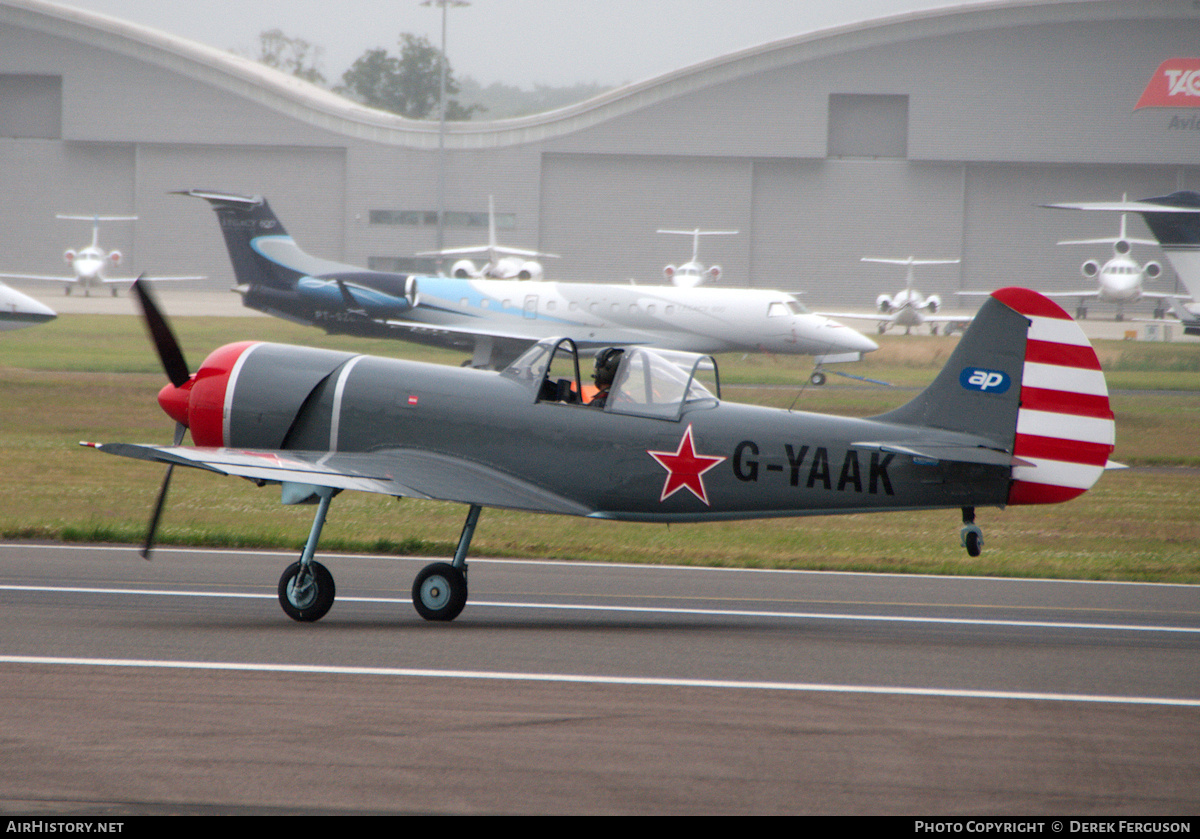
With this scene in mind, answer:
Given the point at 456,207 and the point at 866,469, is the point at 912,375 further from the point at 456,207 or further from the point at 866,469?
the point at 456,207

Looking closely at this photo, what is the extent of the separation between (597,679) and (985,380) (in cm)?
419

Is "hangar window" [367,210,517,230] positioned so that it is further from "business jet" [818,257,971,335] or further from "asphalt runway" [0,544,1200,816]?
"asphalt runway" [0,544,1200,816]

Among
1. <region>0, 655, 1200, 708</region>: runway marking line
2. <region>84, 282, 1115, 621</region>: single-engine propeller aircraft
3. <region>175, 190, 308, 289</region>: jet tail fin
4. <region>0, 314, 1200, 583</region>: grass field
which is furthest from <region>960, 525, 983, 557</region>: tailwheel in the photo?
<region>175, 190, 308, 289</region>: jet tail fin

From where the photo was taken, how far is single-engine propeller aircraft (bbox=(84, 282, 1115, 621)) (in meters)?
9.73

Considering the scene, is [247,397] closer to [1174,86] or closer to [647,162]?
[647,162]

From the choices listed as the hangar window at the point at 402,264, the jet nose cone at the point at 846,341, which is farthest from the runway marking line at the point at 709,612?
the hangar window at the point at 402,264

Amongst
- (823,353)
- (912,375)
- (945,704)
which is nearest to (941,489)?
(945,704)

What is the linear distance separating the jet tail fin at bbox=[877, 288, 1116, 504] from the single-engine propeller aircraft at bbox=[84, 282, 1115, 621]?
12 mm

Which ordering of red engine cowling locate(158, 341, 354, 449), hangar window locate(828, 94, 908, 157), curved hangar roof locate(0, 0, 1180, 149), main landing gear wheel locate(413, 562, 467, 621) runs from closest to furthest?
main landing gear wheel locate(413, 562, 467, 621)
red engine cowling locate(158, 341, 354, 449)
curved hangar roof locate(0, 0, 1180, 149)
hangar window locate(828, 94, 908, 157)

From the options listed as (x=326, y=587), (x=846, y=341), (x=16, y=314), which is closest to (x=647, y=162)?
(x=846, y=341)

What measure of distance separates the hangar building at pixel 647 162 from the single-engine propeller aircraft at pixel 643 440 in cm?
6343

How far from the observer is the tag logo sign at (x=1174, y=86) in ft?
222

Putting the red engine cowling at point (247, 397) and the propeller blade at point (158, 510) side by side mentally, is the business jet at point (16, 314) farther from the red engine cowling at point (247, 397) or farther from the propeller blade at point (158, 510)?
the red engine cowling at point (247, 397)

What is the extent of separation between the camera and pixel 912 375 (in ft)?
133
